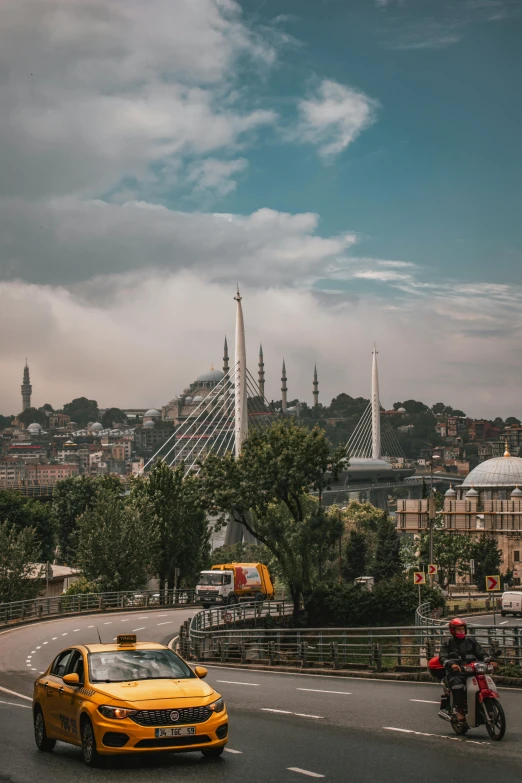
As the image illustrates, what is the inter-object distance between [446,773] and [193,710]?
2618mm

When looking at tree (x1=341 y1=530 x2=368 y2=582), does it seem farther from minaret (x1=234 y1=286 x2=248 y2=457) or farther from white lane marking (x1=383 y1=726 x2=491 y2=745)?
white lane marking (x1=383 y1=726 x2=491 y2=745)

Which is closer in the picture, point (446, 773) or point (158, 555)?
point (446, 773)

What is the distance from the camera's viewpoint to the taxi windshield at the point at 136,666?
1281cm

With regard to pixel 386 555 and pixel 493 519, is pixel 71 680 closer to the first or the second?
pixel 386 555

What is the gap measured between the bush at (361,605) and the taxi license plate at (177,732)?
44002mm

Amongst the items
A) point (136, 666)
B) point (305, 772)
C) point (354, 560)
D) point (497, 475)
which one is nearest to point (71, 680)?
point (136, 666)

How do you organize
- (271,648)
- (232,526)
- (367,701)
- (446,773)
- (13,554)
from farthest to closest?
(232,526), (13,554), (271,648), (367,701), (446,773)

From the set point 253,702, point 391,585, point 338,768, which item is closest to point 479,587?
point 391,585

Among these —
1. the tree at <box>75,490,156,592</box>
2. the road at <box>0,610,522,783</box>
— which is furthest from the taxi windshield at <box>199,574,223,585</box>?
the road at <box>0,610,522,783</box>

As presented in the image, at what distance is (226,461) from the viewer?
A: 59406 millimetres

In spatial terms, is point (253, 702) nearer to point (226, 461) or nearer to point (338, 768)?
point (338, 768)

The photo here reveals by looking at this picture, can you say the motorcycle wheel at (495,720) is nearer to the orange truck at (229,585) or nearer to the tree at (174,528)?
the orange truck at (229,585)

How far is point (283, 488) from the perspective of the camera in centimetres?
5844

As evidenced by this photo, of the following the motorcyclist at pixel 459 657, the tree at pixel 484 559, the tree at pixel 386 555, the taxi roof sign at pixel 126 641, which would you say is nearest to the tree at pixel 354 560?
the tree at pixel 386 555
